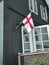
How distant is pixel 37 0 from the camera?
18.9m

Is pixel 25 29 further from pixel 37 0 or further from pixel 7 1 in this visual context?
pixel 37 0

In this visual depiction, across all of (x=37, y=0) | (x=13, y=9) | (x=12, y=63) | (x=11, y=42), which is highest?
(x=37, y=0)

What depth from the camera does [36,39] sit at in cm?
1402

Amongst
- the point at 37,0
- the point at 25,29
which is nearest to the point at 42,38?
the point at 25,29

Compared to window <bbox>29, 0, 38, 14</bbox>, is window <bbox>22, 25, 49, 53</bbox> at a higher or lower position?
lower

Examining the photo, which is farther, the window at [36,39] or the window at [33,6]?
the window at [33,6]

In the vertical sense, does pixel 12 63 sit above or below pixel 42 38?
below

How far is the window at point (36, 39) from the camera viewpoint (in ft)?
44.9

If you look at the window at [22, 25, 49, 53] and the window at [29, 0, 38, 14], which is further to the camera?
the window at [29, 0, 38, 14]

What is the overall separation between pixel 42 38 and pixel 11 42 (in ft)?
7.09

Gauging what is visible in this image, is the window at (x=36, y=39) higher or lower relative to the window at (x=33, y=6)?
lower

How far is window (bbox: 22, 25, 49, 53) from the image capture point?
44.9ft

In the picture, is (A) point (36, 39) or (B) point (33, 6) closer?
(A) point (36, 39)

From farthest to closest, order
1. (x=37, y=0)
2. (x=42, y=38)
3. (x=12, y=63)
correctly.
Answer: (x=37, y=0), (x=42, y=38), (x=12, y=63)
